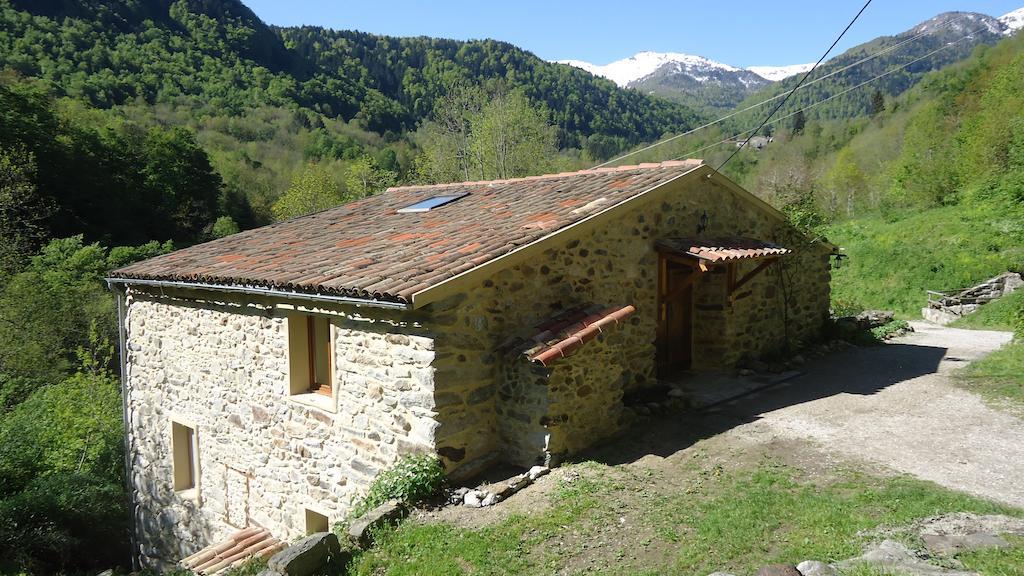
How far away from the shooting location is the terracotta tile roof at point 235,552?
7082 mm

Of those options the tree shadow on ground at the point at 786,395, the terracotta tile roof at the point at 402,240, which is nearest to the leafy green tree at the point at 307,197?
the terracotta tile roof at the point at 402,240

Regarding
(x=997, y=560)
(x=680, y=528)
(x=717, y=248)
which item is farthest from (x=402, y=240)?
(x=997, y=560)

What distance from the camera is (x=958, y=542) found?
4.06m

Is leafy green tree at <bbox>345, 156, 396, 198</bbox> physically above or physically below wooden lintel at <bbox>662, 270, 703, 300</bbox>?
above

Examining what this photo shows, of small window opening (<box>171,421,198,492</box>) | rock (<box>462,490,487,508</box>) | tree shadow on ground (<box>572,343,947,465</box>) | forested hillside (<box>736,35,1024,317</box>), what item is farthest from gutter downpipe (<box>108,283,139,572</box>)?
forested hillside (<box>736,35,1024,317</box>)

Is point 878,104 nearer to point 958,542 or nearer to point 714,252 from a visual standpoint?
point 714,252

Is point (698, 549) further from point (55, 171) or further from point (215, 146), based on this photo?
point (215, 146)

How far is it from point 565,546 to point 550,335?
7.08ft

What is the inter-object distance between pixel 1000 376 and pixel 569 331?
704 cm

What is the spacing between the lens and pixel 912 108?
1775 inches

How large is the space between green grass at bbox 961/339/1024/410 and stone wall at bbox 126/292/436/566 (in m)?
7.62

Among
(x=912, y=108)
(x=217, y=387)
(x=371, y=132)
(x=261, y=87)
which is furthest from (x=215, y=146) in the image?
(x=912, y=108)

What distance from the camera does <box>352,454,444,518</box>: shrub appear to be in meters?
5.82

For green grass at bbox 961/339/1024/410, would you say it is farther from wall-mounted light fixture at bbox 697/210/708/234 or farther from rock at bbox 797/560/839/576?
rock at bbox 797/560/839/576
